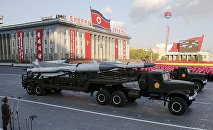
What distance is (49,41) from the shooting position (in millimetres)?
73688

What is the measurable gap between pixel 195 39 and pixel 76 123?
58.9 metres

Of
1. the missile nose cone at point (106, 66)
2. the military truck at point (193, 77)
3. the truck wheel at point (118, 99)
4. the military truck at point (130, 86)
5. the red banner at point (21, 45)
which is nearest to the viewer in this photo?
the military truck at point (130, 86)

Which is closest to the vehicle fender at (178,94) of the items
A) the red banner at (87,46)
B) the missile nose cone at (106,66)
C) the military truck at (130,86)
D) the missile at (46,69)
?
the military truck at (130,86)

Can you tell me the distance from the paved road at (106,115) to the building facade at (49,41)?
5728 cm

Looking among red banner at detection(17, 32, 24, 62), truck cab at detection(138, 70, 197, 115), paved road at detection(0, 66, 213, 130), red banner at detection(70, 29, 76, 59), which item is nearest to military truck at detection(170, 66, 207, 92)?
paved road at detection(0, 66, 213, 130)

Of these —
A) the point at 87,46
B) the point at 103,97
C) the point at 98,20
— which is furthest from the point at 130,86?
the point at 87,46

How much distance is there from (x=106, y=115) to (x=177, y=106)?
4136 mm

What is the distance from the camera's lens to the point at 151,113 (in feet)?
44.3

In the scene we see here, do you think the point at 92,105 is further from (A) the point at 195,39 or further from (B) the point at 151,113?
(A) the point at 195,39

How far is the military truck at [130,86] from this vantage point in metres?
12.9

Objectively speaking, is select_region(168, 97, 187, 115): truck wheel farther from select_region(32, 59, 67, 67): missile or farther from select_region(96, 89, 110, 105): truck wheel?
select_region(32, 59, 67, 67): missile

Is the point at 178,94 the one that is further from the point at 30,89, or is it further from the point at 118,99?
the point at 30,89

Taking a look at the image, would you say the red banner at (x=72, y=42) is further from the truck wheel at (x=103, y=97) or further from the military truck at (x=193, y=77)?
the truck wheel at (x=103, y=97)

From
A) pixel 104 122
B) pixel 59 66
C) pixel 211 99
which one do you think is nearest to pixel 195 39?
pixel 211 99
